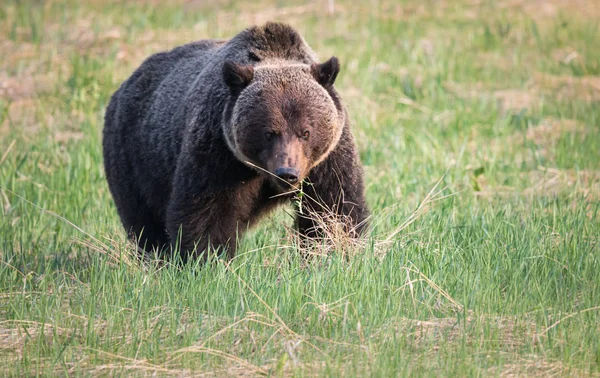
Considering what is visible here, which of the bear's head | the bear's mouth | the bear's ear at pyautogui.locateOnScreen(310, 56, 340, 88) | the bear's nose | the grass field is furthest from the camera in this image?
the bear's ear at pyautogui.locateOnScreen(310, 56, 340, 88)

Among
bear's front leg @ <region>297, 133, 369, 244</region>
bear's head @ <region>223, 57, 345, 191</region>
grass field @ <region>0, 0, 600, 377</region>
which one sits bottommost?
grass field @ <region>0, 0, 600, 377</region>

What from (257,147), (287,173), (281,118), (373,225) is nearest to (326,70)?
(281,118)

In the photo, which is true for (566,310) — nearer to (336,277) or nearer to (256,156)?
(336,277)

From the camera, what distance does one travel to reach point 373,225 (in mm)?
6777

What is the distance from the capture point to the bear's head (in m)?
5.79

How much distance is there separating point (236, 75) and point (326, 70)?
→ 0.61 metres

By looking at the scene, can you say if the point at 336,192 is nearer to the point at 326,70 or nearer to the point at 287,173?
the point at 287,173

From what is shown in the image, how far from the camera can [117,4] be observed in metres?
17.4

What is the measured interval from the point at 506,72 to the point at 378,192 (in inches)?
216

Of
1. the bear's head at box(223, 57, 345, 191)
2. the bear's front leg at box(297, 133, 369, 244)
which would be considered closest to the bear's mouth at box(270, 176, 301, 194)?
the bear's head at box(223, 57, 345, 191)

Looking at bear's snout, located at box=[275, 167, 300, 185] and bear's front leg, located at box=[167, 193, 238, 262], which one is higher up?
bear's snout, located at box=[275, 167, 300, 185]

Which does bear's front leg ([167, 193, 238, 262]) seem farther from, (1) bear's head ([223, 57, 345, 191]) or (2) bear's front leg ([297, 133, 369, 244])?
(2) bear's front leg ([297, 133, 369, 244])

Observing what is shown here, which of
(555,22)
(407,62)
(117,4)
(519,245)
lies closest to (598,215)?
(519,245)

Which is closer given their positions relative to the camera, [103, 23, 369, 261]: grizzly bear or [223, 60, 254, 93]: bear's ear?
[103, 23, 369, 261]: grizzly bear
